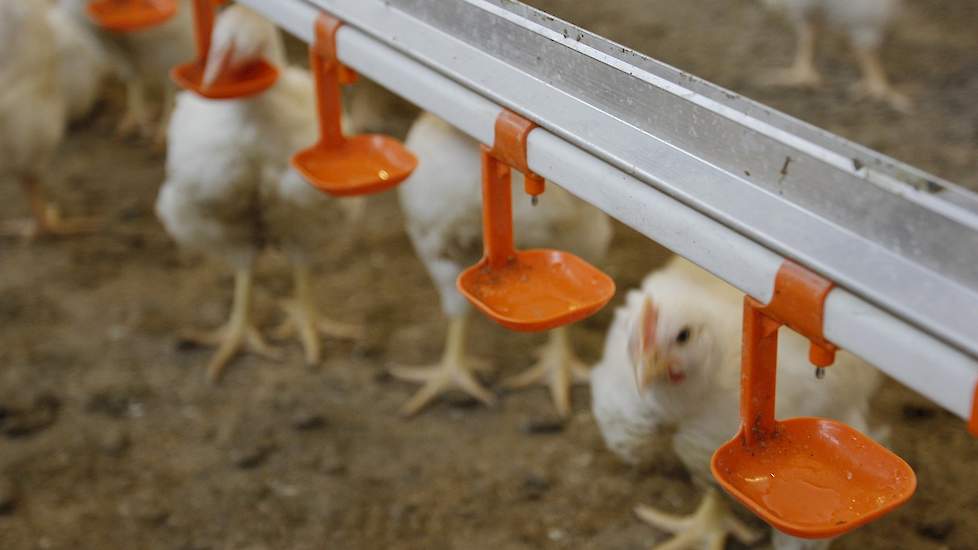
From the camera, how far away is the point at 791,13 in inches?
146

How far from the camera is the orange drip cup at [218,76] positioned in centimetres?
195

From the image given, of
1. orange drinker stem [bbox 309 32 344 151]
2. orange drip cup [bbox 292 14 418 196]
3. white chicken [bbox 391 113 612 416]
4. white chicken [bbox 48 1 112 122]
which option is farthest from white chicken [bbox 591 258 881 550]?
white chicken [bbox 48 1 112 122]

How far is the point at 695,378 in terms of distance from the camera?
1.63 meters

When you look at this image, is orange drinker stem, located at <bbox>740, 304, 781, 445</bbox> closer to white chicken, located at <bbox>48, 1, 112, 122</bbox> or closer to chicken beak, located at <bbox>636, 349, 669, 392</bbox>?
chicken beak, located at <bbox>636, 349, 669, 392</bbox>

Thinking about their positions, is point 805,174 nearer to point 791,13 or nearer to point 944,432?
point 944,432

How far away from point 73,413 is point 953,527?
1.95m

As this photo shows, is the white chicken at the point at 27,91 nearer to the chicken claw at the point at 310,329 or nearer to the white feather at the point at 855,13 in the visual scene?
the chicken claw at the point at 310,329

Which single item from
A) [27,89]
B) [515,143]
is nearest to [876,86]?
[27,89]

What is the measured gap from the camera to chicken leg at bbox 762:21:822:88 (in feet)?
12.3

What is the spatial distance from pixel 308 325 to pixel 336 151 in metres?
1.17

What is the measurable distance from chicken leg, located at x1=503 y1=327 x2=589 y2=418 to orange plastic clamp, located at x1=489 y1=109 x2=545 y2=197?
129cm


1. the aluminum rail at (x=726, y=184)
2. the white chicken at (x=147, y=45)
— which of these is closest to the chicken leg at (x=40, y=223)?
the white chicken at (x=147, y=45)

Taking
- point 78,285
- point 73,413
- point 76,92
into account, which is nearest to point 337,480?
point 73,413

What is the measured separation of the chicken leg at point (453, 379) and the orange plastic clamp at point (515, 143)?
1.28 m
